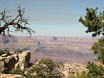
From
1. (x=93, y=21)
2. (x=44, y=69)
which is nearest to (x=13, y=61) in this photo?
(x=44, y=69)

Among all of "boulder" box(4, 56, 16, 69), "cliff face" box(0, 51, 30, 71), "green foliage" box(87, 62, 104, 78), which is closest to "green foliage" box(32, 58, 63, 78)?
"cliff face" box(0, 51, 30, 71)

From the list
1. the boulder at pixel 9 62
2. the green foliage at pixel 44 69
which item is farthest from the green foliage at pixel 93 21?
the boulder at pixel 9 62

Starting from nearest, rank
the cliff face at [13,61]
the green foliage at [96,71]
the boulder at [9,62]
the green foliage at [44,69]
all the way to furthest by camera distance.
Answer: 1. the green foliage at [96,71]
2. the cliff face at [13,61]
3. the green foliage at [44,69]
4. the boulder at [9,62]

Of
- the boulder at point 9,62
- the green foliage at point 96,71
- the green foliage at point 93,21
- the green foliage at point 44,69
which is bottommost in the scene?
the green foliage at point 44,69

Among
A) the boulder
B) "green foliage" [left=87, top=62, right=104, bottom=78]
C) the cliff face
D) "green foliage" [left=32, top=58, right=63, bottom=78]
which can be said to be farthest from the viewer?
the boulder

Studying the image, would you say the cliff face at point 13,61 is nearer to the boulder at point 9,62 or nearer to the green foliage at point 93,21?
the boulder at point 9,62

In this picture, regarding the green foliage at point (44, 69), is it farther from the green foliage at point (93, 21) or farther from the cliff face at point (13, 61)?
the green foliage at point (93, 21)

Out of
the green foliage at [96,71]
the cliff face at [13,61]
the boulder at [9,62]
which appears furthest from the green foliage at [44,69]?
the green foliage at [96,71]

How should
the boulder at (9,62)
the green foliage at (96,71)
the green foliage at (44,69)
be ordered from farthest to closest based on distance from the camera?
the boulder at (9,62), the green foliage at (44,69), the green foliage at (96,71)

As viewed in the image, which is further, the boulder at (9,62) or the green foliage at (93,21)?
the boulder at (9,62)

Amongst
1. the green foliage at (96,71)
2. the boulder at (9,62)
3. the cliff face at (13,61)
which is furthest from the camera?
the boulder at (9,62)

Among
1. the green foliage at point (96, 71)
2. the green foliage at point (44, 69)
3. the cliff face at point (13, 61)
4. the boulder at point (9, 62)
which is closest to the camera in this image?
the green foliage at point (96, 71)

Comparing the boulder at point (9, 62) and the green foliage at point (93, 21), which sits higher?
the green foliage at point (93, 21)

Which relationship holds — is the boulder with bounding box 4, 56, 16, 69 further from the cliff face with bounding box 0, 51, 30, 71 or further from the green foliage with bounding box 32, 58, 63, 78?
the green foliage with bounding box 32, 58, 63, 78
